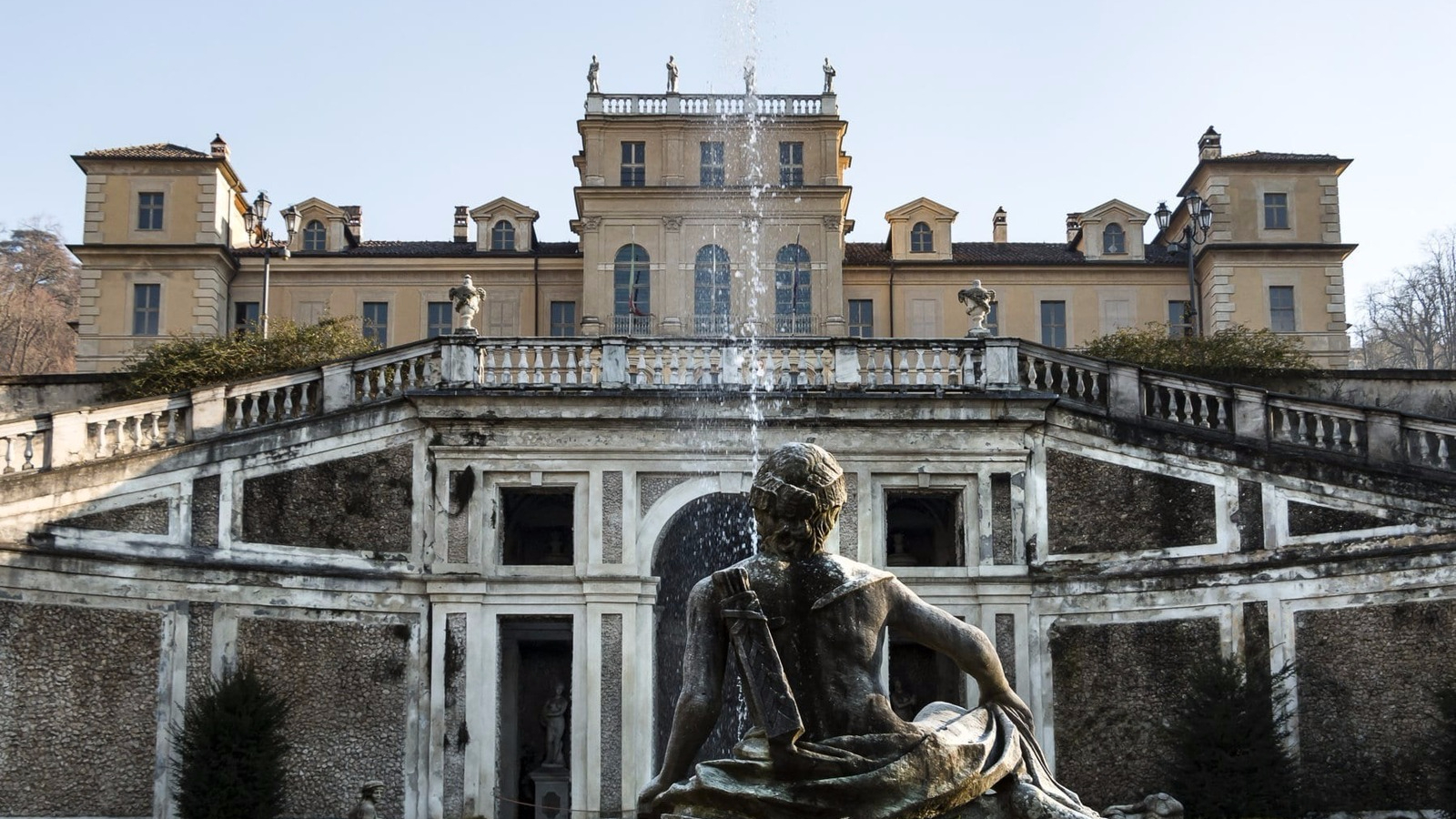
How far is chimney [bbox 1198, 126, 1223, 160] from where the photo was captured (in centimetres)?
4956

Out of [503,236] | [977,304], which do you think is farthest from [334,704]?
[503,236]

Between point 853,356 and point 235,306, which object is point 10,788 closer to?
point 853,356

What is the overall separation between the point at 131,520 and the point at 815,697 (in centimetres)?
1833

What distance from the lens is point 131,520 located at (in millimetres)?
23125

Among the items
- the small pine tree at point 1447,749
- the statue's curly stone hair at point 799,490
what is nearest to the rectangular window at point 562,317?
the small pine tree at point 1447,749

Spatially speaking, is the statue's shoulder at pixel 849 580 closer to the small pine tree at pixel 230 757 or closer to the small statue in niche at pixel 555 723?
the small pine tree at pixel 230 757

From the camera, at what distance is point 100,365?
153ft

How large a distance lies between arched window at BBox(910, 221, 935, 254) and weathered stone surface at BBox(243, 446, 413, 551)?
90.0 feet

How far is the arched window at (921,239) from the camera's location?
49.4 metres

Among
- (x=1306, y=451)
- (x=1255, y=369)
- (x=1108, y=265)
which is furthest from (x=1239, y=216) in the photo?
(x=1306, y=451)

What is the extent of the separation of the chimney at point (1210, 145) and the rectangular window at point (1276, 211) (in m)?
2.43

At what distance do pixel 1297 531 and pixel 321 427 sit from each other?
13637mm

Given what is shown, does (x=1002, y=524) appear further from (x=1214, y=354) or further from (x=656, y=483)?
(x=1214, y=354)

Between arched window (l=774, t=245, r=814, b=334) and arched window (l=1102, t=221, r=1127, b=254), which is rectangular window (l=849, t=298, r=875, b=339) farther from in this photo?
arched window (l=1102, t=221, r=1127, b=254)
